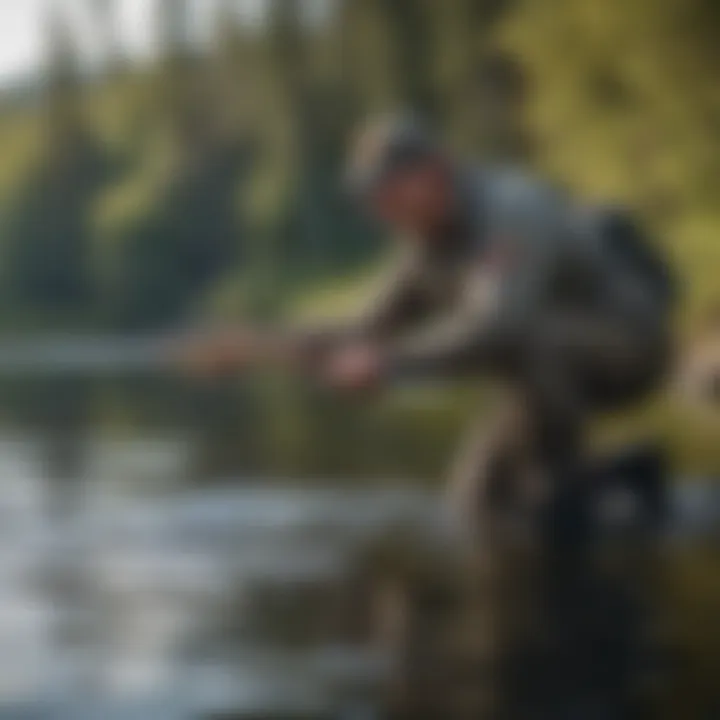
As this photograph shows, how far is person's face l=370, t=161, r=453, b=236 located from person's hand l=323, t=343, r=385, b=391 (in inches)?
7.0

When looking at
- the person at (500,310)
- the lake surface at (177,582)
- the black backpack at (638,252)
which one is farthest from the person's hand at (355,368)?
the black backpack at (638,252)

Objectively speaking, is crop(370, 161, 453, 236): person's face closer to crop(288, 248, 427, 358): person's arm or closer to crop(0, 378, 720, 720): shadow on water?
crop(288, 248, 427, 358): person's arm

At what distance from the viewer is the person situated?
7.89 ft

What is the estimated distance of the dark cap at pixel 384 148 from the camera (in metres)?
2.45

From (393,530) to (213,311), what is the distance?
380 mm

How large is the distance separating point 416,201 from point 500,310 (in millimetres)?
192

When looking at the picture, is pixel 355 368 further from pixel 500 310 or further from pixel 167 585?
pixel 167 585

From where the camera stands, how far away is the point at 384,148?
2457 mm

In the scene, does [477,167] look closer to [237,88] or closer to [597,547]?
[237,88]

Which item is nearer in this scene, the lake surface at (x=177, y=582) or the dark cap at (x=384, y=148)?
the lake surface at (x=177, y=582)

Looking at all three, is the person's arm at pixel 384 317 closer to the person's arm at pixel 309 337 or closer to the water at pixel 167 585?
the person's arm at pixel 309 337

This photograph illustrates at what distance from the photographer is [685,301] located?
246cm

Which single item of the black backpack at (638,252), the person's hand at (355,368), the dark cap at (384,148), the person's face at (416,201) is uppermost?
the dark cap at (384,148)

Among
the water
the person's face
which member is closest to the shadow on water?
the water
